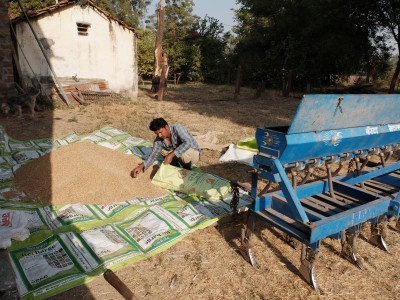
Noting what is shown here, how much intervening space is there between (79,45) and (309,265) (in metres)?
11.2

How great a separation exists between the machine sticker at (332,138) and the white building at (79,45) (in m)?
10.5

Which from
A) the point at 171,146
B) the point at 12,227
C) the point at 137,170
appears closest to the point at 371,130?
the point at 171,146

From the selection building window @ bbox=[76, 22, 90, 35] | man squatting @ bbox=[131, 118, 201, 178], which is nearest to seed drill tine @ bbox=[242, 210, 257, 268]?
man squatting @ bbox=[131, 118, 201, 178]

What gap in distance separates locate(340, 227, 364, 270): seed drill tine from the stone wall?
10.0 m

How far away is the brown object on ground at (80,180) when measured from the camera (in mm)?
3877

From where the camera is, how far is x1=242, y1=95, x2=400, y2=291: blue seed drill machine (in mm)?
2496

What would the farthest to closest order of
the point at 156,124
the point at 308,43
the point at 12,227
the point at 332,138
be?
the point at 308,43 → the point at 156,124 → the point at 12,227 → the point at 332,138

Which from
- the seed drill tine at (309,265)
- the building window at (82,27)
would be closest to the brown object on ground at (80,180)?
the seed drill tine at (309,265)

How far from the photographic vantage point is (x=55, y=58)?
10.8 metres

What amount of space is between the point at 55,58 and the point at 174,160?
823 cm

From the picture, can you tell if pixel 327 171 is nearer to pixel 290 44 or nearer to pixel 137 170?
pixel 137 170

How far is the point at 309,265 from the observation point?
2.60 metres

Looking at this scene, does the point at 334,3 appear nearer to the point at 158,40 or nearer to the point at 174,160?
the point at 158,40

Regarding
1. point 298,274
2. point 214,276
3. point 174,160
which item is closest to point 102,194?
point 174,160
